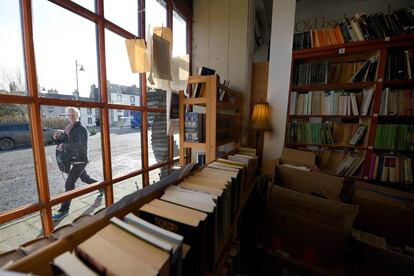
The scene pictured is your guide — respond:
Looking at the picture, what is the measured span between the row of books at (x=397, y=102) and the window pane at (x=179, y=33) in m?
2.36

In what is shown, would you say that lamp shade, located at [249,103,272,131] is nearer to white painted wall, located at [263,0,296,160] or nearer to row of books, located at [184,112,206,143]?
white painted wall, located at [263,0,296,160]

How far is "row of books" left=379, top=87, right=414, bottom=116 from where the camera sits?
171 centimetres

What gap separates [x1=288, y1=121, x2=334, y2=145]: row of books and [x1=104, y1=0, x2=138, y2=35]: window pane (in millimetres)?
2086

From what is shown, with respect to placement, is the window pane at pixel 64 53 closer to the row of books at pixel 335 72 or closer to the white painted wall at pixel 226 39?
the white painted wall at pixel 226 39

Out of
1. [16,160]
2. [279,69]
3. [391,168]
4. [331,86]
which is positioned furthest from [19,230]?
[391,168]

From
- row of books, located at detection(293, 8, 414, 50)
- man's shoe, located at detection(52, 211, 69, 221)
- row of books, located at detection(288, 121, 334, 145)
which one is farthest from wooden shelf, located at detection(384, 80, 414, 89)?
man's shoe, located at detection(52, 211, 69, 221)

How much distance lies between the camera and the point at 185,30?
2.68 m

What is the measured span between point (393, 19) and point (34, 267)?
2875 mm

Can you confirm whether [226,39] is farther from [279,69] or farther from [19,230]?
[19,230]

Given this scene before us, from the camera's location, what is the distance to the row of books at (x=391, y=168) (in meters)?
1.74

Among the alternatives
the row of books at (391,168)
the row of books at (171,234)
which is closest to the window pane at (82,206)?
the row of books at (171,234)

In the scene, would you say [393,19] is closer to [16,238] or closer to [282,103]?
[282,103]

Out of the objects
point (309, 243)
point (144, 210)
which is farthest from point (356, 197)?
point (144, 210)

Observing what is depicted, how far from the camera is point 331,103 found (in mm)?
1986
